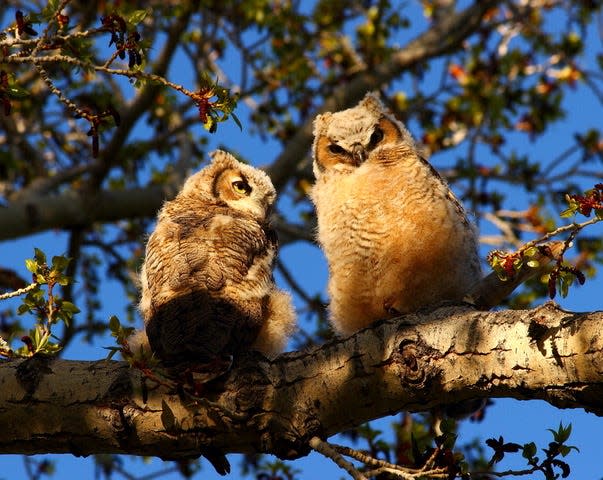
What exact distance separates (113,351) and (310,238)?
4.76 metres

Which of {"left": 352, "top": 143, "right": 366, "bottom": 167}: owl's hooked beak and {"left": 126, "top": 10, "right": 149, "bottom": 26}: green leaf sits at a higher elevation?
{"left": 352, "top": 143, "right": 366, "bottom": 167}: owl's hooked beak

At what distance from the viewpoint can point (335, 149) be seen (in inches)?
215

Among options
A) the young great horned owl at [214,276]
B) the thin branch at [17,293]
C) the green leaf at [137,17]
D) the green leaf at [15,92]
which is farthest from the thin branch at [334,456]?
the green leaf at [137,17]

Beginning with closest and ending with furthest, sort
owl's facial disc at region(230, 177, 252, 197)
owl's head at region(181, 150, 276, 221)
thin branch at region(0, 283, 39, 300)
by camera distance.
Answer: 1. thin branch at region(0, 283, 39, 300)
2. owl's head at region(181, 150, 276, 221)
3. owl's facial disc at region(230, 177, 252, 197)

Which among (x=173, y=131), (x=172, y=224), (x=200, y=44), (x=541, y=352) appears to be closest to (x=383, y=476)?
(x=541, y=352)

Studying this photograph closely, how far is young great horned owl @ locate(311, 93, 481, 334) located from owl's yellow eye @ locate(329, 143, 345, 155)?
0.92ft

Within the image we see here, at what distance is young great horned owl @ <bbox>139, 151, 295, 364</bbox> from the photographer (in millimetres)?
3973

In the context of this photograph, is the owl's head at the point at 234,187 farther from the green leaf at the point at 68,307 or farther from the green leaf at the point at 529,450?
the green leaf at the point at 529,450

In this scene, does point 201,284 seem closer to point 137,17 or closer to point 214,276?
point 214,276

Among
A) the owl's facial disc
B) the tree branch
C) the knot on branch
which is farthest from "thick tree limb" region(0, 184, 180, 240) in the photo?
A: the knot on branch

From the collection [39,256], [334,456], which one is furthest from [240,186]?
[334,456]

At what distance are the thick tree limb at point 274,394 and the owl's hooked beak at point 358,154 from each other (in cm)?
191

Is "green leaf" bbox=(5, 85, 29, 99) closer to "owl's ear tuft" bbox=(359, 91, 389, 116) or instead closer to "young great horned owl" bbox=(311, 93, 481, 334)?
"young great horned owl" bbox=(311, 93, 481, 334)

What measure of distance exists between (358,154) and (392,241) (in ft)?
2.58
